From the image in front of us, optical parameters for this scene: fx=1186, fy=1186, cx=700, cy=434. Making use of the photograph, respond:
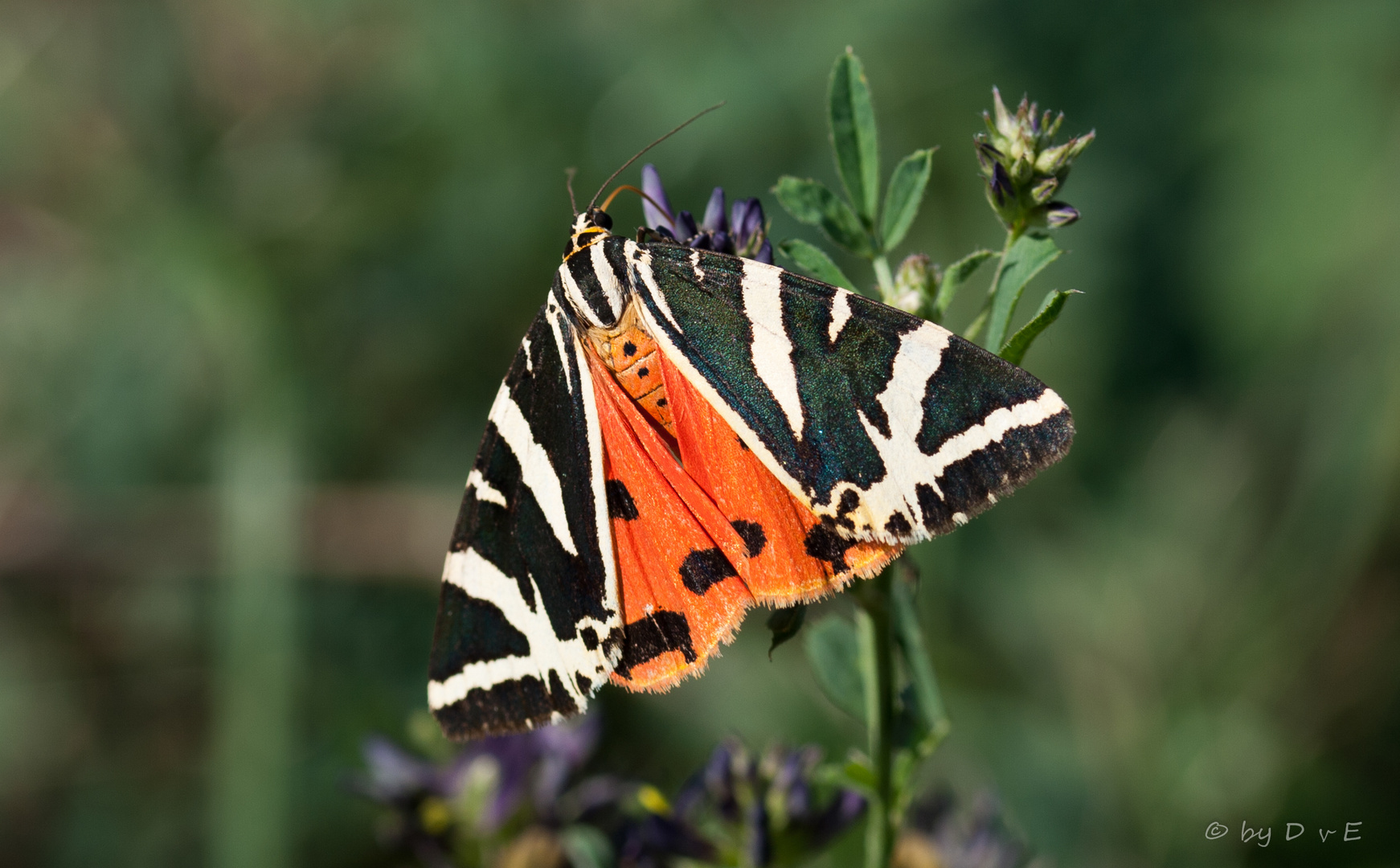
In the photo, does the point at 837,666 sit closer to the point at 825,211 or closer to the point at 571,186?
the point at 825,211

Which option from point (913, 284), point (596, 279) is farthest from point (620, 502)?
point (913, 284)

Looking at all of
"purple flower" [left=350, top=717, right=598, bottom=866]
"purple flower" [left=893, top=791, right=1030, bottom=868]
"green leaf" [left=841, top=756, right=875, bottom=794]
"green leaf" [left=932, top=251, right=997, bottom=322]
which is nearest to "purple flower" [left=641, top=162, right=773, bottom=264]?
"green leaf" [left=932, top=251, right=997, bottom=322]

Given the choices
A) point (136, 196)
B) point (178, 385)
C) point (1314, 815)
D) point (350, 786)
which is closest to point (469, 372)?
point (178, 385)

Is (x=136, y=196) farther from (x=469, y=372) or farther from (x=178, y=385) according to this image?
(x=469, y=372)

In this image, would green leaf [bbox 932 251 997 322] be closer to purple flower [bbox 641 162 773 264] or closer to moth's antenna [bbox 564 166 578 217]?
purple flower [bbox 641 162 773 264]

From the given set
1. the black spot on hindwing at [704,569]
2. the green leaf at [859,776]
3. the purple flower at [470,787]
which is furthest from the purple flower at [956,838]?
the black spot on hindwing at [704,569]

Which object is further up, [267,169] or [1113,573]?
[267,169]
